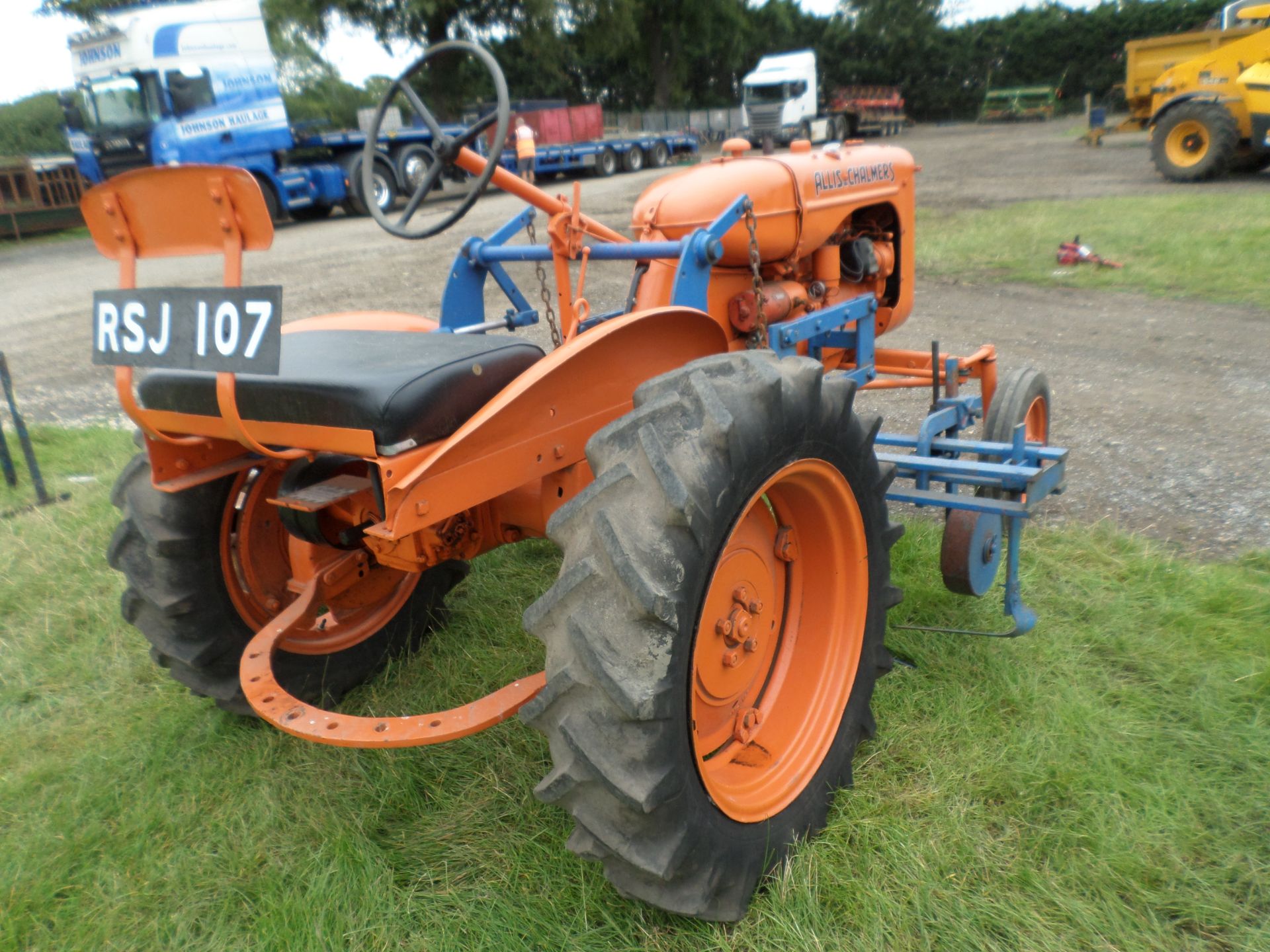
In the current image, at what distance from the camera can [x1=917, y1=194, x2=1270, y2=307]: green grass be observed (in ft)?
24.7

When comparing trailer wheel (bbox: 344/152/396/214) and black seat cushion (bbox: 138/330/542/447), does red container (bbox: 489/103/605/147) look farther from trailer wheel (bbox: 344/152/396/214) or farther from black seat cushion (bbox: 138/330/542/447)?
black seat cushion (bbox: 138/330/542/447)

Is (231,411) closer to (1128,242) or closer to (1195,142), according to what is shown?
(1128,242)

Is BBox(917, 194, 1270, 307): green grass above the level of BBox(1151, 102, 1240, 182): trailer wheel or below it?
below

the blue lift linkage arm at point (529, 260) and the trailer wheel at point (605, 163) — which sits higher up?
the trailer wheel at point (605, 163)

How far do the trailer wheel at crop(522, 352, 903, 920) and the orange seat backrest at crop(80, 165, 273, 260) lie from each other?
0.72 meters

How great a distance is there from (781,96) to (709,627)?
27903 mm

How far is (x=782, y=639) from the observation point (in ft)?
7.32

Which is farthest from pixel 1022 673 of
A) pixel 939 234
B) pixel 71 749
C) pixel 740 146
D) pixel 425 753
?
pixel 939 234

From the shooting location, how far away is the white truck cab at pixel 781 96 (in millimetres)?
26266

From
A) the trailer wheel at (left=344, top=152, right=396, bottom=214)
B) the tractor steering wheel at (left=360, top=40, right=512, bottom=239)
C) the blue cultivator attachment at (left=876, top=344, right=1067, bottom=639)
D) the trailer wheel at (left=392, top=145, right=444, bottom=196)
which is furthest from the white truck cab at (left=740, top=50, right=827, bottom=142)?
the tractor steering wheel at (left=360, top=40, right=512, bottom=239)

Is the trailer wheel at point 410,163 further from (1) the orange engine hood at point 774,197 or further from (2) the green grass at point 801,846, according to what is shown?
(2) the green grass at point 801,846

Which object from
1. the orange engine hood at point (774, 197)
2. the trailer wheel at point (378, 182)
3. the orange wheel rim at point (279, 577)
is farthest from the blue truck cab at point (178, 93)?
the orange wheel rim at point (279, 577)

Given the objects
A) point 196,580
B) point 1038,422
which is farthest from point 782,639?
point 1038,422

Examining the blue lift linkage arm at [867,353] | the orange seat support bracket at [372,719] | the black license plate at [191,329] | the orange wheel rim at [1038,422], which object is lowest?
the orange wheel rim at [1038,422]
